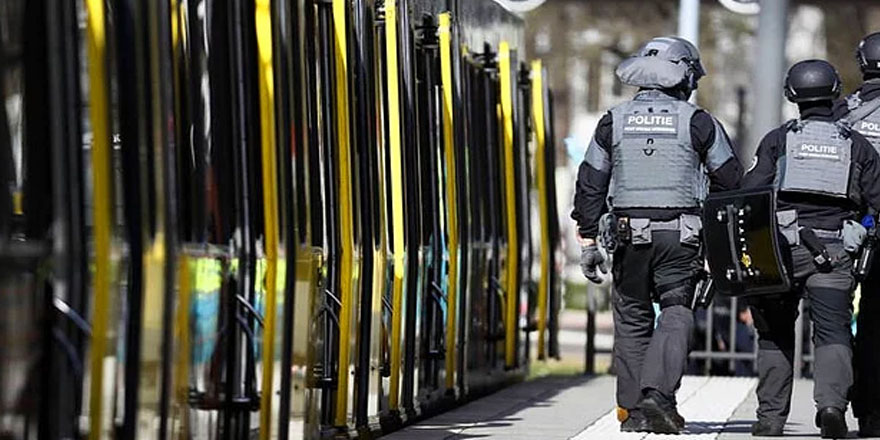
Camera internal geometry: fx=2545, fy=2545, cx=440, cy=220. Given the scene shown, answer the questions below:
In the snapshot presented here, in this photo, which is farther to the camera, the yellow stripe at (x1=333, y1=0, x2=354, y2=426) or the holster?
the holster

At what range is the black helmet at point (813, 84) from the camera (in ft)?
38.7

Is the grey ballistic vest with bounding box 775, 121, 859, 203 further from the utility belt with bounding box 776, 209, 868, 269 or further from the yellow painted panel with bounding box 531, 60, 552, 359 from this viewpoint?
the yellow painted panel with bounding box 531, 60, 552, 359

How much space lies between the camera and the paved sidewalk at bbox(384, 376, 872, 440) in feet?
38.8

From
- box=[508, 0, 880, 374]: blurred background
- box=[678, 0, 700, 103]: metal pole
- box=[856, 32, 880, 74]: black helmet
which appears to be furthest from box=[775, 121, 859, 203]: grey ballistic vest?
box=[508, 0, 880, 374]: blurred background

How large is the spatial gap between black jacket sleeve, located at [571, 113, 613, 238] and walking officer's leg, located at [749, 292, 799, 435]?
0.87 m

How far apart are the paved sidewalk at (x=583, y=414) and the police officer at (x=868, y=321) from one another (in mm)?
148

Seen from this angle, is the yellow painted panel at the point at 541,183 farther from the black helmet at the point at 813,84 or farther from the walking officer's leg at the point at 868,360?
the black helmet at the point at 813,84

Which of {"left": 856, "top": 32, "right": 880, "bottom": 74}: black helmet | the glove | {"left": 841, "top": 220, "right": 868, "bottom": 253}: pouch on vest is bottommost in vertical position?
the glove

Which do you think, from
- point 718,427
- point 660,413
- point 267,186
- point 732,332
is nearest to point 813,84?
point 660,413

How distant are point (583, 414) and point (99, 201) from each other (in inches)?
293

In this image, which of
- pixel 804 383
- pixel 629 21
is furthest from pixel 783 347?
pixel 629 21

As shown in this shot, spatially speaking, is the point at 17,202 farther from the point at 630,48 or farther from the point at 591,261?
the point at 630,48

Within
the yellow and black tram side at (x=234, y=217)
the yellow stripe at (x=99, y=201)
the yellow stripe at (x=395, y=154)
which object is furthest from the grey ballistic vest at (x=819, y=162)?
the yellow stripe at (x=99, y=201)

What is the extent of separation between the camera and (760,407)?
1191 cm
